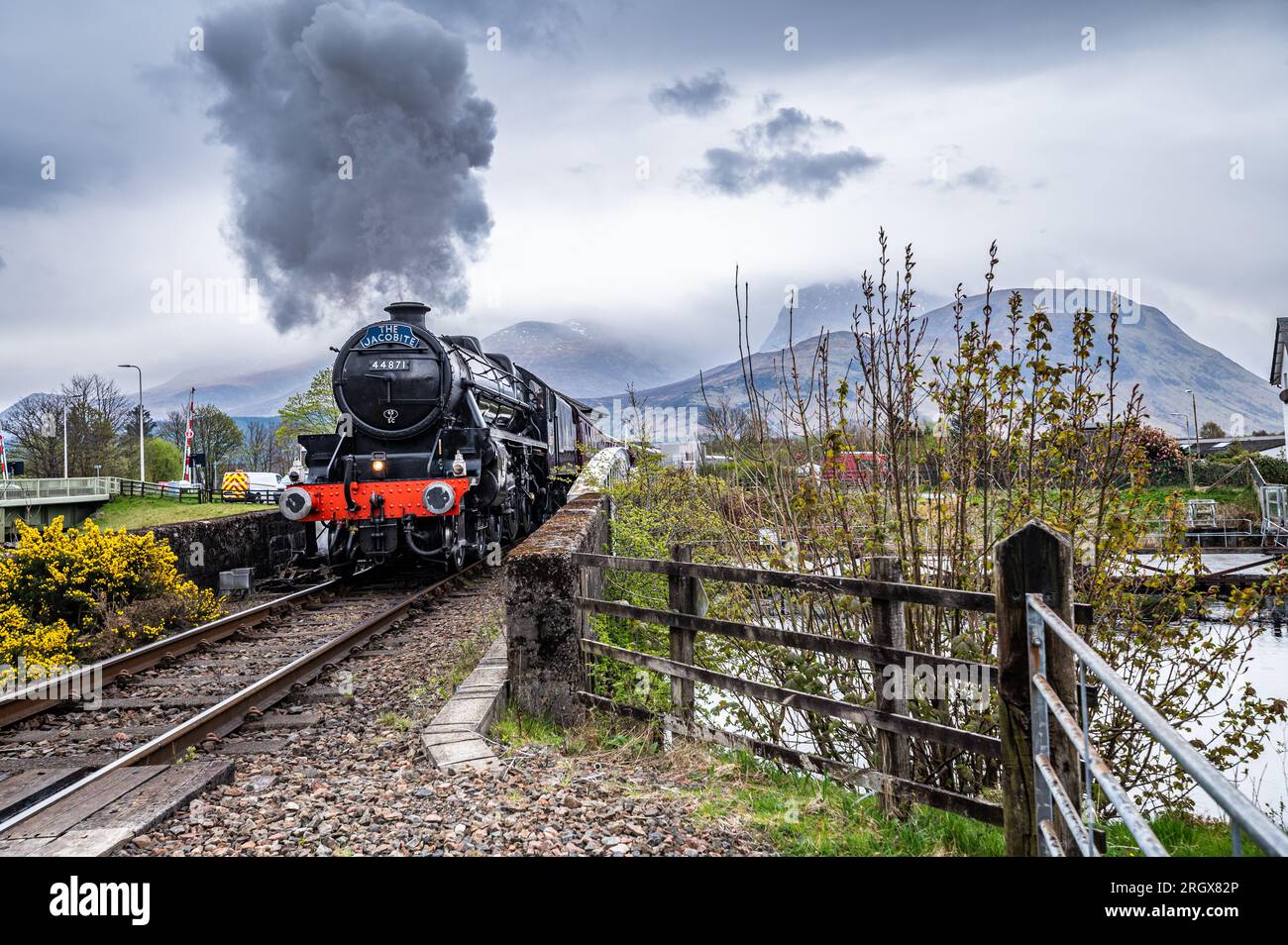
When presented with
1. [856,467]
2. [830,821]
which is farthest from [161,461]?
[830,821]

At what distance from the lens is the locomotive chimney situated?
12.7 m

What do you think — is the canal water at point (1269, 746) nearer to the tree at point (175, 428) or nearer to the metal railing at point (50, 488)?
the metal railing at point (50, 488)

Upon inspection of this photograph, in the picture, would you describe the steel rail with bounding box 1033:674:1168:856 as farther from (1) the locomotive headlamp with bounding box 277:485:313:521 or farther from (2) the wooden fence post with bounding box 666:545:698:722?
(1) the locomotive headlamp with bounding box 277:485:313:521

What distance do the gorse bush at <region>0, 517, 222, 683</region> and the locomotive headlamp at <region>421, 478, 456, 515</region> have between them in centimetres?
292

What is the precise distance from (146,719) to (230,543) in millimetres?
6943

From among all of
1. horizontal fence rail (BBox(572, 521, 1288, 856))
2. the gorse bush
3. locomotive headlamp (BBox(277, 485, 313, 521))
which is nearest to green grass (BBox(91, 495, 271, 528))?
locomotive headlamp (BBox(277, 485, 313, 521))

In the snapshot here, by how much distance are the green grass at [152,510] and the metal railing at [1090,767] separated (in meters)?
26.0

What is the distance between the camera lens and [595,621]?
6270 millimetres

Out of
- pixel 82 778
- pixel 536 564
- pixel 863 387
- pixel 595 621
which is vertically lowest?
pixel 82 778

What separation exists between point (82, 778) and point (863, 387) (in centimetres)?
485

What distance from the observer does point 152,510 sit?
30.1 metres
